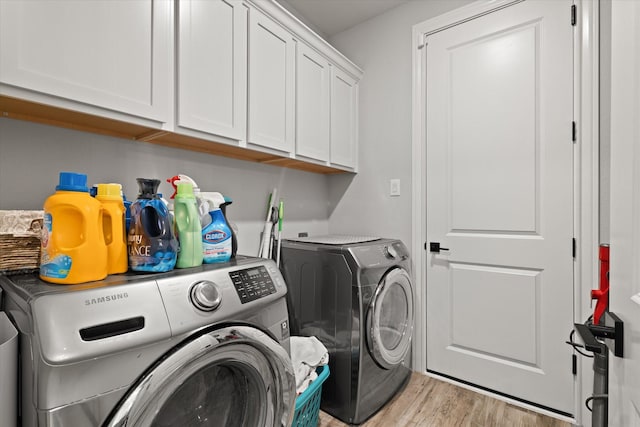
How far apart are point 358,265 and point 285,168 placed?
3.28ft

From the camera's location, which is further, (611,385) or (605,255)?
(605,255)

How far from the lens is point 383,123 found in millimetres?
2451

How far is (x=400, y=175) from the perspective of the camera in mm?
2371

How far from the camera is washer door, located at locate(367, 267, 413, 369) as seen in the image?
171 cm

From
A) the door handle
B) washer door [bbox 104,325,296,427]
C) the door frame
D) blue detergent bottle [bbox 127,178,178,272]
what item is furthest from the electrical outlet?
blue detergent bottle [bbox 127,178,178,272]

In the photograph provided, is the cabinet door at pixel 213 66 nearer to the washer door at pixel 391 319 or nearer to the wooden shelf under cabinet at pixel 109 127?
the wooden shelf under cabinet at pixel 109 127

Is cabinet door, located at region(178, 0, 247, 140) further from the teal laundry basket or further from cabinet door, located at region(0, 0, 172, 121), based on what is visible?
the teal laundry basket

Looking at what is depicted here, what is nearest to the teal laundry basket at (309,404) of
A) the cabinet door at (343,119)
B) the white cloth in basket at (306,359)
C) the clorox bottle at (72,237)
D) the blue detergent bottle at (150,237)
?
the white cloth in basket at (306,359)

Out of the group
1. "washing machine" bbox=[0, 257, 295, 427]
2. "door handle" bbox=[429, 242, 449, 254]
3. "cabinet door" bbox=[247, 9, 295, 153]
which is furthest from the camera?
"door handle" bbox=[429, 242, 449, 254]

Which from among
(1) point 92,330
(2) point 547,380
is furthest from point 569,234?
(1) point 92,330

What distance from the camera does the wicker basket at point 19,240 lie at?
3.23 feet

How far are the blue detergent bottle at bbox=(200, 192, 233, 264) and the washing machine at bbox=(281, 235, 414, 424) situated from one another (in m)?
0.64

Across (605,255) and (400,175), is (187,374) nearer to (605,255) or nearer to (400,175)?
(605,255)

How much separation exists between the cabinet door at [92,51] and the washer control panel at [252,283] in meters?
0.72
